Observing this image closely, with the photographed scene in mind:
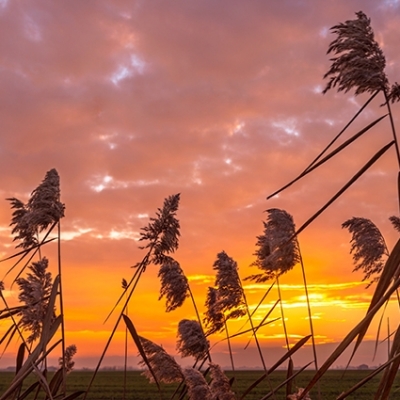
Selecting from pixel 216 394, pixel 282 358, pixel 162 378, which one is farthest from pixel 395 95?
pixel 162 378

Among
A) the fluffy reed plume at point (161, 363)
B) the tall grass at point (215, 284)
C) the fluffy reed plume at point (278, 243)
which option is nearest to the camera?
the tall grass at point (215, 284)

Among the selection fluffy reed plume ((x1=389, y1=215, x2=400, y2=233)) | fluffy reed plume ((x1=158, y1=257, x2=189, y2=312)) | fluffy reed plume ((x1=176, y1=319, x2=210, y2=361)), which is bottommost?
fluffy reed plume ((x1=176, y1=319, x2=210, y2=361))

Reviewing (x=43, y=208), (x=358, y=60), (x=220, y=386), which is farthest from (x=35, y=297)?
(x=358, y=60)

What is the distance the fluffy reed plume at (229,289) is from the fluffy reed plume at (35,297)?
4.17 feet

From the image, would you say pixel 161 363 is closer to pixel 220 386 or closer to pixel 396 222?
pixel 220 386

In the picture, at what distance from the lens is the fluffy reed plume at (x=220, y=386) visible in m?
2.94

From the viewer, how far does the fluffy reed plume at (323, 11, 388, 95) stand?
228cm

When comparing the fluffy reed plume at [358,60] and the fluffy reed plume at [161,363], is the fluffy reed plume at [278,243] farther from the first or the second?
the fluffy reed plume at [358,60]

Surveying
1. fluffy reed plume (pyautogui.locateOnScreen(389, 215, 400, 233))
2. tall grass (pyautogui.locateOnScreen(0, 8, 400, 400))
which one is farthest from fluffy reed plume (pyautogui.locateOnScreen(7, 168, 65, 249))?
fluffy reed plume (pyautogui.locateOnScreen(389, 215, 400, 233))

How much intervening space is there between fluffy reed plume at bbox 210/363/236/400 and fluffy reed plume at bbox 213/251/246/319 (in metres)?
1.23

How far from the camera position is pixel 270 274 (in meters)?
4.71

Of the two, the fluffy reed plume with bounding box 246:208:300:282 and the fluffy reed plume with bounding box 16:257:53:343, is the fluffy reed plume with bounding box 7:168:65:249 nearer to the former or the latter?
the fluffy reed plume with bounding box 16:257:53:343

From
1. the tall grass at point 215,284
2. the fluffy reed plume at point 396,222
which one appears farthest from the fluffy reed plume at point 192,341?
the fluffy reed plume at point 396,222

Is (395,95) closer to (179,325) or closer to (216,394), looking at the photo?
(216,394)
